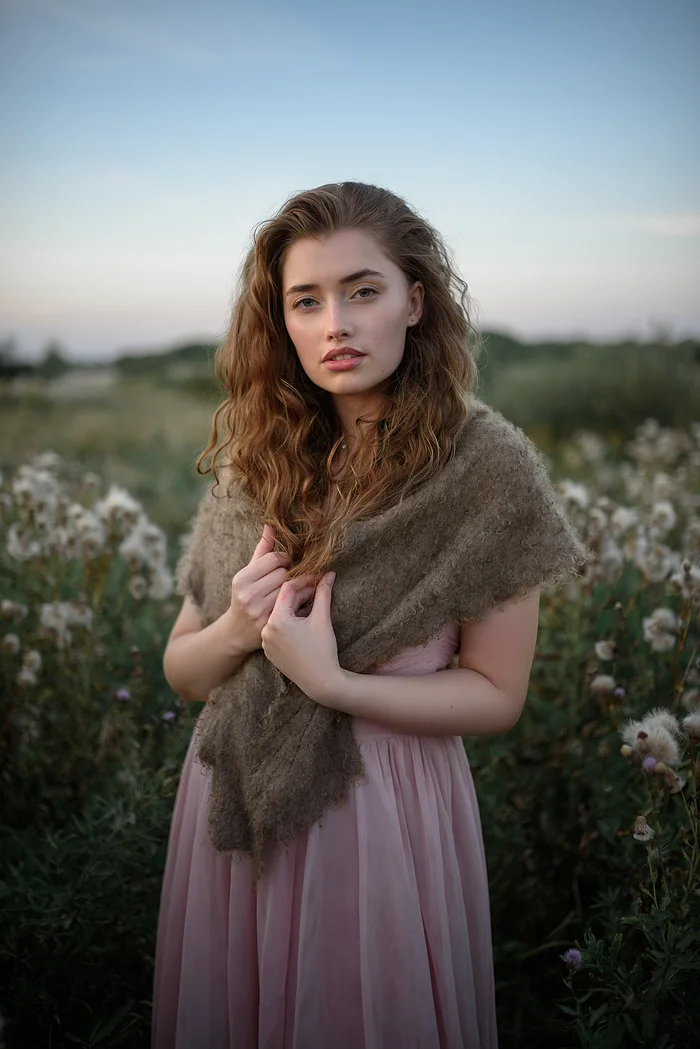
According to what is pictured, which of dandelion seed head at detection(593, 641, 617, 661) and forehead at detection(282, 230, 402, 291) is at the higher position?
forehead at detection(282, 230, 402, 291)

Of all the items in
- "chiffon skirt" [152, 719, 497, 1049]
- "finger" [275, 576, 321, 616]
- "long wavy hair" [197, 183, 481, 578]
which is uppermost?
"long wavy hair" [197, 183, 481, 578]

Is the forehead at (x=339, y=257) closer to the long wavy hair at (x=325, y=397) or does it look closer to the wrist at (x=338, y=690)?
the long wavy hair at (x=325, y=397)

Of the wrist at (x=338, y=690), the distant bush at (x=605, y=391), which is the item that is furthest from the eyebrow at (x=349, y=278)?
the distant bush at (x=605, y=391)

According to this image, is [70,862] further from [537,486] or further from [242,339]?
[537,486]

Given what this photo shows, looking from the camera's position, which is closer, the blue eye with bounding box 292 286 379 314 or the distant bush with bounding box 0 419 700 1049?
the blue eye with bounding box 292 286 379 314

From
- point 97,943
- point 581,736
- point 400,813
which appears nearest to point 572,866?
point 581,736

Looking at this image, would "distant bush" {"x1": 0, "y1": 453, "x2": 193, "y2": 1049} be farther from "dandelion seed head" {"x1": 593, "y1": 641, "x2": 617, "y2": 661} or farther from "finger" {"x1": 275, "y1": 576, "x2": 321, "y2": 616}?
"dandelion seed head" {"x1": 593, "y1": 641, "x2": 617, "y2": 661}

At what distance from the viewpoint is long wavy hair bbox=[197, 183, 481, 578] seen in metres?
1.61

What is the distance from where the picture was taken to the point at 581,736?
2.40 meters

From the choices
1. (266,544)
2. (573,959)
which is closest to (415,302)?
(266,544)

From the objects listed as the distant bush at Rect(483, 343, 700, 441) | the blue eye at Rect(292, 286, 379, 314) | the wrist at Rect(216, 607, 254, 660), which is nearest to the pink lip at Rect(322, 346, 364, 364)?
the blue eye at Rect(292, 286, 379, 314)

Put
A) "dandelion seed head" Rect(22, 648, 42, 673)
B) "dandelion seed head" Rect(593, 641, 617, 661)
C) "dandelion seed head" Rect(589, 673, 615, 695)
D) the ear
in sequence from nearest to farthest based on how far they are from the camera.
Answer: the ear < "dandelion seed head" Rect(589, 673, 615, 695) < "dandelion seed head" Rect(593, 641, 617, 661) < "dandelion seed head" Rect(22, 648, 42, 673)

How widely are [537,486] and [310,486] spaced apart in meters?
0.49

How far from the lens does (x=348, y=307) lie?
5.16 feet
